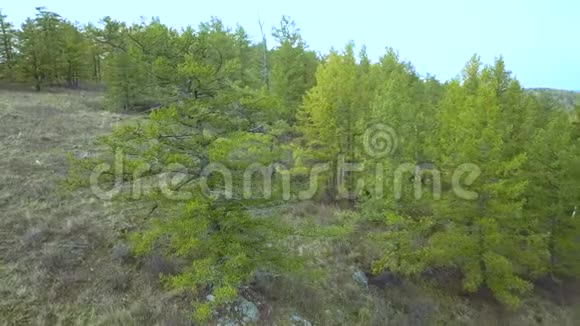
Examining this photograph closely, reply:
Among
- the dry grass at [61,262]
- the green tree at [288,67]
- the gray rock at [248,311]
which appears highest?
the green tree at [288,67]

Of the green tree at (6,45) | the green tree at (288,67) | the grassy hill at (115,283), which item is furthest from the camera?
the green tree at (6,45)

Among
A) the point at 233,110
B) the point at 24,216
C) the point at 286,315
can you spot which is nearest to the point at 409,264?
the point at 286,315

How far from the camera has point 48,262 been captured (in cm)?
1138

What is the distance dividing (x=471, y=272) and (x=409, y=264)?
2350mm

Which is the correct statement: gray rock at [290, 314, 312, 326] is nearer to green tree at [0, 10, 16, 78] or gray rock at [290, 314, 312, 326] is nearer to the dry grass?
the dry grass

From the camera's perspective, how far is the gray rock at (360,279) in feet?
51.6

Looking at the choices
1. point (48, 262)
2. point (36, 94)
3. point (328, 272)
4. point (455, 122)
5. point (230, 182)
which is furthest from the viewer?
point (36, 94)

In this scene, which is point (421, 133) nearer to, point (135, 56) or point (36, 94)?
point (135, 56)

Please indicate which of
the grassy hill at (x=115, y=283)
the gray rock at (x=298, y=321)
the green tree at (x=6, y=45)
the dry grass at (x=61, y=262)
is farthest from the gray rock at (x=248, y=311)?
the green tree at (x=6, y=45)

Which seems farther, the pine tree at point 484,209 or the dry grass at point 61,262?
the pine tree at point 484,209

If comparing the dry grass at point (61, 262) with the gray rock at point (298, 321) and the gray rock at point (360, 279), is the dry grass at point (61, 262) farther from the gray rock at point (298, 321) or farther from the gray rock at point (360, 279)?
the gray rock at point (360, 279)

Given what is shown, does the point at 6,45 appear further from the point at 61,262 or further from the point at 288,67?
the point at 61,262

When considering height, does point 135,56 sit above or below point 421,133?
above

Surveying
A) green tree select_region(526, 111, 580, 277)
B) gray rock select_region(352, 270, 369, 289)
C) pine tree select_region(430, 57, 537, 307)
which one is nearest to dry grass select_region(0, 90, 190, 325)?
Answer: gray rock select_region(352, 270, 369, 289)
